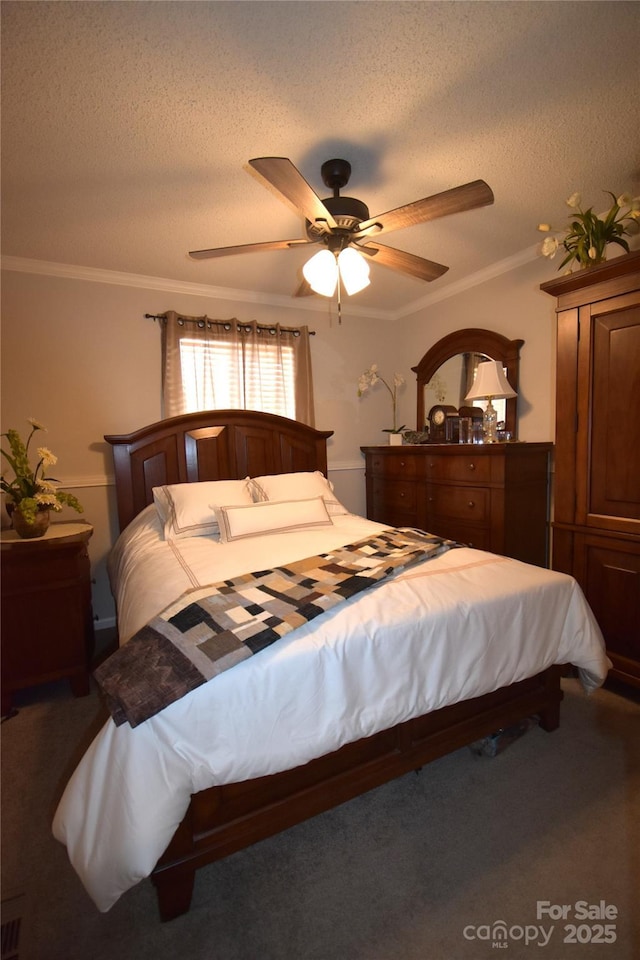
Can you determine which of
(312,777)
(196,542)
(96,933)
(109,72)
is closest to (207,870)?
(96,933)

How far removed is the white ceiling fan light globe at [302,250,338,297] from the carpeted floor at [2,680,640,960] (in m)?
2.17

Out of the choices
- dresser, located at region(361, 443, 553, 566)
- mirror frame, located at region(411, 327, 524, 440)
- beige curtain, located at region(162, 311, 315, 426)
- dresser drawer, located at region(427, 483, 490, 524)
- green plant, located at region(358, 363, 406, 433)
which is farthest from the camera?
green plant, located at region(358, 363, 406, 433)

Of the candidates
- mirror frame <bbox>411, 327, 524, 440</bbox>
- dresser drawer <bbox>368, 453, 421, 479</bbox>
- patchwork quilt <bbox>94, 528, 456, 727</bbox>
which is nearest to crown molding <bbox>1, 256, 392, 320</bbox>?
mirror frame <bbox>411, 327, 524, 440</bbox>

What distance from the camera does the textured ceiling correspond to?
49.4 inches

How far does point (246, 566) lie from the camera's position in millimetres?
1842

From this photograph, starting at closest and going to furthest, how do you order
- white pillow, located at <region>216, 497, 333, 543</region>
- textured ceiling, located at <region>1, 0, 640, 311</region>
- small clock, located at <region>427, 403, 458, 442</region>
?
textured ceiling, located at <region>1, 0, 640, 311</region>
white pillow, located at <region>216, 497, 333, 543</region>
small clock, located at <region>427, 403, 458, 442</region>

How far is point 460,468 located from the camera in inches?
115

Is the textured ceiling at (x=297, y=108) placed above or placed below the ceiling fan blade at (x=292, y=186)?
above

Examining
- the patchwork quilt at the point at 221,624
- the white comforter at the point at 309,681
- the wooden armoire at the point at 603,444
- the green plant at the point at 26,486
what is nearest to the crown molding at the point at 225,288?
the wooden armoire at the point at 603,444

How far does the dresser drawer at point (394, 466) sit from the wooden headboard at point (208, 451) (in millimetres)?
567

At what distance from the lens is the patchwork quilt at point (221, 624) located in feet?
3.43

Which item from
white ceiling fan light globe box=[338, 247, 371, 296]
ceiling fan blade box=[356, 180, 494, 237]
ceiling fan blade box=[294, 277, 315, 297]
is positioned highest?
ceiling fan blade box=[294, 277, 315, 297]

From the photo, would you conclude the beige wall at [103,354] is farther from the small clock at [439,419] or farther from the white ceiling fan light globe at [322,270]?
the white ceiling fan light globe at [322,270]

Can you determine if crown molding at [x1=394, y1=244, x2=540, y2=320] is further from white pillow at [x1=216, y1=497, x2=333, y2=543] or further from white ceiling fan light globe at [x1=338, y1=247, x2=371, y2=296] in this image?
white pillow at [x1=216, y1=497, x2=333, y2=543]
